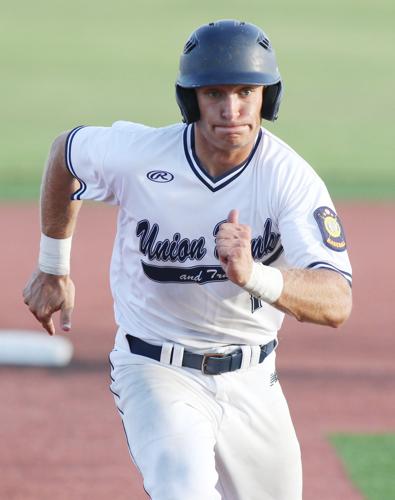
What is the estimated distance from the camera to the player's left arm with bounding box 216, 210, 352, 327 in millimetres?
4254

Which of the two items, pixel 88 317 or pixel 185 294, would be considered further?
pixel 88 317

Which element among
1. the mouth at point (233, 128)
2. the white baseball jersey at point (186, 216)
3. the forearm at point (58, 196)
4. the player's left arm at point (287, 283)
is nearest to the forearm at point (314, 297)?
the player's left arm at point (287, 283)

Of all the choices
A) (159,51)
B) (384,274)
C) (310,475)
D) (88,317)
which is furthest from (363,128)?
(310,475)

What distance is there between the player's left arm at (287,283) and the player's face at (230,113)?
19.7 inches

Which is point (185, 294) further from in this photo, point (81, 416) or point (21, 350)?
point (21, 350)

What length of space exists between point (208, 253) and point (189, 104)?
632mm

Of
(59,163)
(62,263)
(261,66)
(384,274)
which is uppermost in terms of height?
(261,66)

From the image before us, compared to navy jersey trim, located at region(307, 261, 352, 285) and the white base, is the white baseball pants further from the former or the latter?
the white base

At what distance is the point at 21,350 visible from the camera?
361 inches

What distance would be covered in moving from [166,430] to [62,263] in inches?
52.5

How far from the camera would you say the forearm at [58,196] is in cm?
550

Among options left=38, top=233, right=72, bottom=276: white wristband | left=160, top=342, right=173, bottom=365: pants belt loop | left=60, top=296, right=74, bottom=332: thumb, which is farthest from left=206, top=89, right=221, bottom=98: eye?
left=60, top=296, right=74, bottom=332: thumb

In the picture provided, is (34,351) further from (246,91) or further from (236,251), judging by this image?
(236,251)

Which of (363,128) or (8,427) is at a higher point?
(8,427)
